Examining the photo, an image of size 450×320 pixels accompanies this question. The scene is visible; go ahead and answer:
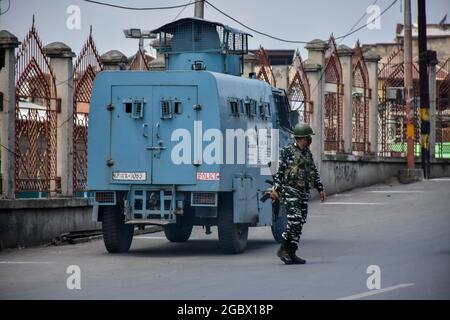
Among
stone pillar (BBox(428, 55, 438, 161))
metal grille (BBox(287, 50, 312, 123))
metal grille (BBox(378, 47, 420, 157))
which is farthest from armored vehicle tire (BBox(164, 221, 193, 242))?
stone pillar (BBox(428, 55, 438, 161))

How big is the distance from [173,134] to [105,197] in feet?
4.85

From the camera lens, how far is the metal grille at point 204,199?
18828 millimetres

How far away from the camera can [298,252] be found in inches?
756

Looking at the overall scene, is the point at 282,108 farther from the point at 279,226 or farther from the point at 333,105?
the point at 333,105

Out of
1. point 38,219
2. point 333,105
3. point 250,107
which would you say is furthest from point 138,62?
point 333,105

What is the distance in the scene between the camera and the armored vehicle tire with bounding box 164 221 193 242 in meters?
22.0

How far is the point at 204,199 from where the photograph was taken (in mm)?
18906

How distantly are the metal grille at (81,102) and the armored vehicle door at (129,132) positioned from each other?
14.2ft

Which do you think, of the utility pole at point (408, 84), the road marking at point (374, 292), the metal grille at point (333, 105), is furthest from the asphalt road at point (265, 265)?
the utility pole at point (408, 84)

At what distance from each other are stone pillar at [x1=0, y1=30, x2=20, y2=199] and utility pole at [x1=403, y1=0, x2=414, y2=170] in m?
16.7
